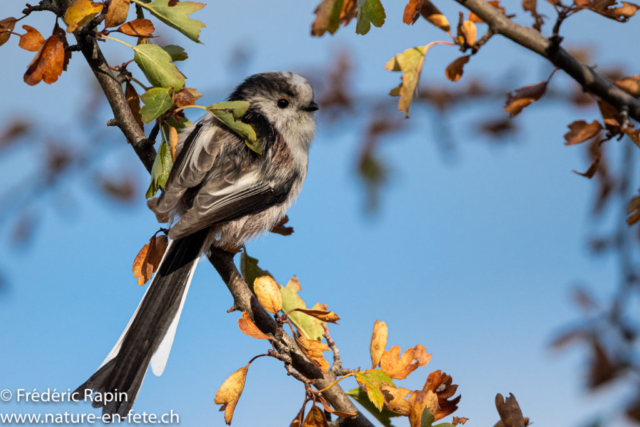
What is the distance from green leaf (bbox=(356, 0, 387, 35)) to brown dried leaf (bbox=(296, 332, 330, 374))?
39.0 inches

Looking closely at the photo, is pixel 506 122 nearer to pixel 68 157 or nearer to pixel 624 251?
pixel 624 251

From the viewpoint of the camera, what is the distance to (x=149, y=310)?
7.03ft

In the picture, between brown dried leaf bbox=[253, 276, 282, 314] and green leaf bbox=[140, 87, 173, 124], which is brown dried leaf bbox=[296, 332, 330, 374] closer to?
brown dried leaf bbox=[253, 276, 282, 314]

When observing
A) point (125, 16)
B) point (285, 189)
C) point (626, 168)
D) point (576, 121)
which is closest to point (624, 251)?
point (626, 168)

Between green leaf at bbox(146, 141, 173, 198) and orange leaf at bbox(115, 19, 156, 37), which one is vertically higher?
orange leaf at bbox(115, 19, 156, 37)

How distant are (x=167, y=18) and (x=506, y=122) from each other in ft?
7.13

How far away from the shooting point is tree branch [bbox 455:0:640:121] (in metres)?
Answer: 1.47

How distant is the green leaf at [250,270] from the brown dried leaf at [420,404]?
2.67 feet

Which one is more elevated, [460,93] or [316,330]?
[460,93]

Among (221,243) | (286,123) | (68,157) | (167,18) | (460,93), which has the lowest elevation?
(221,243)

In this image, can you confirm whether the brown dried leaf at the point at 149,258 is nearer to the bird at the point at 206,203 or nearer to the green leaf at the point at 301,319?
the bird at the point at 206,203

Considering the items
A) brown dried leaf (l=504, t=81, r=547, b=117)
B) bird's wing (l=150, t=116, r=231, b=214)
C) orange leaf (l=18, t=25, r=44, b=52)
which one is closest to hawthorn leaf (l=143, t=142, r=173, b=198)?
bird's wing (l=150, t=116, r=231, b=214)

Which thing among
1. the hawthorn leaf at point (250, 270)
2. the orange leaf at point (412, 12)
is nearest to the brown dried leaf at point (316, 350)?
the hawthorn leaf at point (250, 270)

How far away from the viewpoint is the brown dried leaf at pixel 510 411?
1.62 metres
